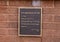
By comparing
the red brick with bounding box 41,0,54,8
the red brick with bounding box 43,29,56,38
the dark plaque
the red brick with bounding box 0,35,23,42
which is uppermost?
the red brick with bounding box 41,0,54,8

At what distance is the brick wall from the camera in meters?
1.99

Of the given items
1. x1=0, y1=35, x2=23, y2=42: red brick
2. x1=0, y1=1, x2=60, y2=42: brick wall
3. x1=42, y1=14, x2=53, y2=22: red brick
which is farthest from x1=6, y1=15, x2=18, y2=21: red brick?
x1=42, y1=14, x2=53, y2=22: red brick

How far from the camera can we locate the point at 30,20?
199 centimetres

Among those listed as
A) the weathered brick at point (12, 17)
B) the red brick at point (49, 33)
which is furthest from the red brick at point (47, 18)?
the weathered brick at point (12, 17)

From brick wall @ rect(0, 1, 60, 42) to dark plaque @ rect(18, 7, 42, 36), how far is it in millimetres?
44

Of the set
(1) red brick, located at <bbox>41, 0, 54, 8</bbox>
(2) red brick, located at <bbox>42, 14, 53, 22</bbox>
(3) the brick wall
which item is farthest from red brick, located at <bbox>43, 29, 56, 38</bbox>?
(1) red brick, located at <bbox>41, 0, 54, 8</bbox>

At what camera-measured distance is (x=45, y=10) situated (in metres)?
2.00

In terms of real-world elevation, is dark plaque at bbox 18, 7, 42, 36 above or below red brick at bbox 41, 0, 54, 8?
below

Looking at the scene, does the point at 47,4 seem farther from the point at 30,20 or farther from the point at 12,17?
the point at 12,17

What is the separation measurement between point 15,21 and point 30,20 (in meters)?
0.16

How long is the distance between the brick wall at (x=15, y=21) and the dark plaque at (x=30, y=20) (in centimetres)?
4

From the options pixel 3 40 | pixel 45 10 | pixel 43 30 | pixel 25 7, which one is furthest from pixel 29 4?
pixel 3 40

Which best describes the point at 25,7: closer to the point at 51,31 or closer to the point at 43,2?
the point at 43,2

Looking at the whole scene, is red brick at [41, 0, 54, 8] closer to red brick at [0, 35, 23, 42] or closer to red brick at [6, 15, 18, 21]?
red brick at [6, 15, 18, 21]
